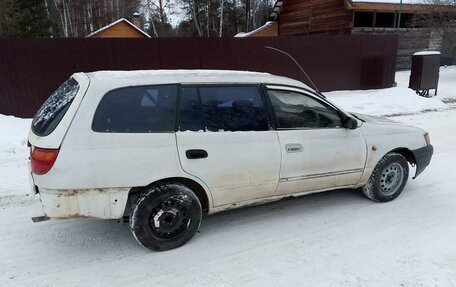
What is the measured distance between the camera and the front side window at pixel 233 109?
3.54 m

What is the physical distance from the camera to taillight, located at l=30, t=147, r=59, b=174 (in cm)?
300

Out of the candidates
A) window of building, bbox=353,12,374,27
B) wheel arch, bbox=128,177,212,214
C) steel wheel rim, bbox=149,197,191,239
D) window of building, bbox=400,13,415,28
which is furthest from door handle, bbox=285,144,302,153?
window of building, bbox=400,13,415,28

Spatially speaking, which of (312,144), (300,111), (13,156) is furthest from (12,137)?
(312,144)

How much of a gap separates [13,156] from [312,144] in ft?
17.2

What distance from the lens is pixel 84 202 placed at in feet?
10.2

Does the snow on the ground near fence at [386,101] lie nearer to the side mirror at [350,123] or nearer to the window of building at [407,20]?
the side mirror at [350,123]

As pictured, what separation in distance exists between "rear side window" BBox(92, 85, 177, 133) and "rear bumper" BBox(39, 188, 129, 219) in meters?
0.53

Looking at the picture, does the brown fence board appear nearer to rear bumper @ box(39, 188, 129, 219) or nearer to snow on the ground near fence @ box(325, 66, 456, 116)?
snow on the ground near fence @ box(325, 66, 456, 116)

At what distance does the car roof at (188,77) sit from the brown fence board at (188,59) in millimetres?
6845

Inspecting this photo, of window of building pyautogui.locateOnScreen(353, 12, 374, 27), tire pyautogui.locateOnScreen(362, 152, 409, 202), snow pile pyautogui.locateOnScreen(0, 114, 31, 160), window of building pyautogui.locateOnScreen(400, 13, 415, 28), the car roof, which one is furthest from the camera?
window of building pyautogui.locateOnScreen(353, 12, 374, 27)

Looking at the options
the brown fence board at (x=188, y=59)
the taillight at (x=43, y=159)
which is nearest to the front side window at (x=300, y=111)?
the taillight at (x=43, y=159)

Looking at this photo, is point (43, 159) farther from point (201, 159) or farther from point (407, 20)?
point (407, 20)

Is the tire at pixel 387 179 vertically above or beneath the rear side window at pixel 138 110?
beneath

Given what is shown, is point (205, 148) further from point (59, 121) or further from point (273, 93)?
point (59, 121)
